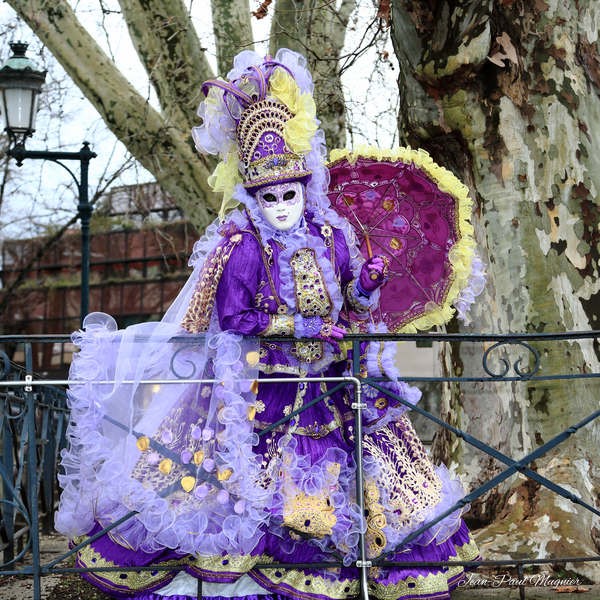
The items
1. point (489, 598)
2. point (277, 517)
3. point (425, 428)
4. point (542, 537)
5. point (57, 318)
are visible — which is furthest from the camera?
point (57, 318)

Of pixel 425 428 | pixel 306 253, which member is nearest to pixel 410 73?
pixel 306 253

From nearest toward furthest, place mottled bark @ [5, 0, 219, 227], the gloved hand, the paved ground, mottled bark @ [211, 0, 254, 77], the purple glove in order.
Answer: the gloved hand < the purple glove < the paved ground < mottled bark @ [5, 0, 219, 227] < mottled bark @ [211, 0, 254, 77]

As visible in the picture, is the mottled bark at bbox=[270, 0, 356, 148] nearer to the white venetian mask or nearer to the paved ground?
the white venetian mask

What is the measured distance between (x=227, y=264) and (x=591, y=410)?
2496 millimetres

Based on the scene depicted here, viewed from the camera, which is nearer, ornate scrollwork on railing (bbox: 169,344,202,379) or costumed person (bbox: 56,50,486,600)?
costumed person (bbox: 56,50,486,600)

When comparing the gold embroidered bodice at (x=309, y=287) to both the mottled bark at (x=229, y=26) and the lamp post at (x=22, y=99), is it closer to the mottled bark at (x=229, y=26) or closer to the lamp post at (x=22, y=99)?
the mottled bark at (x=229, y=26)

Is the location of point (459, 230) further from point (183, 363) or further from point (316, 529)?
point (316, 529)

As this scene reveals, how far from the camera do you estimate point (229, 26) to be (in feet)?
31.5

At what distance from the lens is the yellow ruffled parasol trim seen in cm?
480

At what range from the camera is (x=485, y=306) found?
621 cm

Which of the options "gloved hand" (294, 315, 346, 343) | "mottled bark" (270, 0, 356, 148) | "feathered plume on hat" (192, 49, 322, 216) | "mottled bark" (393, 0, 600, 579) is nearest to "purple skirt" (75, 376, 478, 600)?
"gloved hand" (294, 315, 346, 343)

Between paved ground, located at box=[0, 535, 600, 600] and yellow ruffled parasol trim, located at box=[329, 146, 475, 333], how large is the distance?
4.69 ft

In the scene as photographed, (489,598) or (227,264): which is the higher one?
(227,264)

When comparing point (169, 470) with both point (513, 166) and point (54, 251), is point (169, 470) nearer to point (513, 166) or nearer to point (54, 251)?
point (513, 166)
